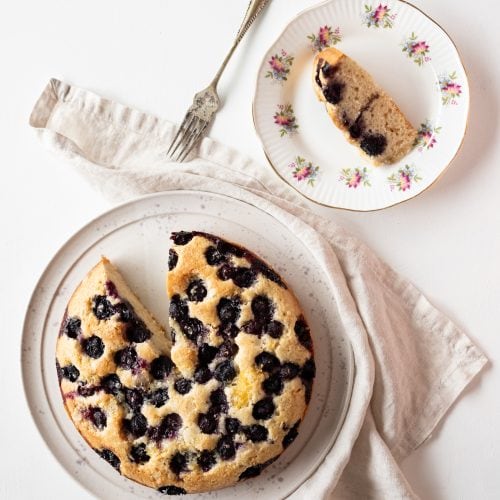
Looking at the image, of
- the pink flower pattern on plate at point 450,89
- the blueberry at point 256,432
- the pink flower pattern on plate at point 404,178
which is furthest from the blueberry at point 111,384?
the pink flower pattern on plate at point 450,89

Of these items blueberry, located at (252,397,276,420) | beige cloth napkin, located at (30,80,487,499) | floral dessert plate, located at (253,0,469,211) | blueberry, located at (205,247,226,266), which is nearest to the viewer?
blueberry, located at (252,397,276,420)

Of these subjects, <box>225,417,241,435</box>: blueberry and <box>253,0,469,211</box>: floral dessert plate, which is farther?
<box>253,0,469,211</box>: floral dessert plate

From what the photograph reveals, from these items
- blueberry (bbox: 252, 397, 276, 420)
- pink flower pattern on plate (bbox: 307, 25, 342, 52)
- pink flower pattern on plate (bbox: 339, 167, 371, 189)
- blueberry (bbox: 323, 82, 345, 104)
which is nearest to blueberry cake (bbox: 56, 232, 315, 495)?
blueberry (bbox: 252, 397, 276, 420)

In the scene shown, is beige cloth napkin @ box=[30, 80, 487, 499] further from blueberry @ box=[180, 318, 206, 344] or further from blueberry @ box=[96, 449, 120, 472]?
blueberry @ box=[96, 449, 120, 472]

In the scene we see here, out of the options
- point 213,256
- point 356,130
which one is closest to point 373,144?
point 356,130

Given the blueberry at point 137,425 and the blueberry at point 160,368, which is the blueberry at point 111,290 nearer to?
the blueberry at point 160,368

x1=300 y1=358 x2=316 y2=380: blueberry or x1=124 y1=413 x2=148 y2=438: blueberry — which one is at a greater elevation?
x1=300 y1=358 x2=316 y2=380: blueberry

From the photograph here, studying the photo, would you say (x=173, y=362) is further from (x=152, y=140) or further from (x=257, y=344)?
(x=152, y=140)
